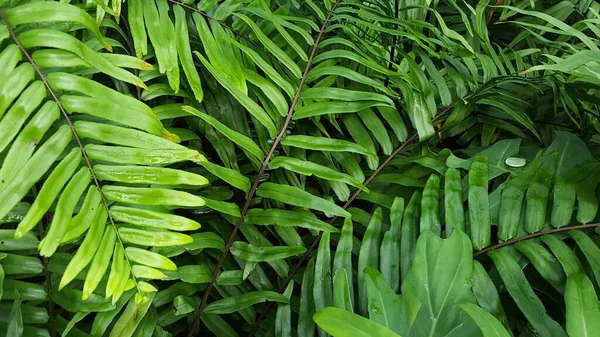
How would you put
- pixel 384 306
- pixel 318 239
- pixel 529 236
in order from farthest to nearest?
pixel 318 239
pixel 529 236
pixel 384 306

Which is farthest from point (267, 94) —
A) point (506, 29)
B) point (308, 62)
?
point (506, 29)

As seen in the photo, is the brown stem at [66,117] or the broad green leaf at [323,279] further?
the broad green leaf at [323,279]

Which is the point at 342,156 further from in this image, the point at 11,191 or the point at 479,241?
the point at 11,191

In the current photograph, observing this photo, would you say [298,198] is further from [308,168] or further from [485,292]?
[485,292]

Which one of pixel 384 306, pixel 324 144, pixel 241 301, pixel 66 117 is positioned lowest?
pixel 241 301

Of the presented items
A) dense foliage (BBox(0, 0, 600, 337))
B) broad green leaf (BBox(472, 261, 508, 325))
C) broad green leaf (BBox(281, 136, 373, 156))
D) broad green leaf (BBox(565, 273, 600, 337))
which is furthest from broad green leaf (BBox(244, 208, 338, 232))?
broad green leaf (BBox(565, 273, 600, 337))

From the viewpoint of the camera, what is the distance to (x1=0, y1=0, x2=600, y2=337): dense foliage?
623 millimetres

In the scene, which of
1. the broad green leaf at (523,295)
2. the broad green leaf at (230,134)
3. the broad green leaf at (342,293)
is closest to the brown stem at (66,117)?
the broad green leaf at (230,134)

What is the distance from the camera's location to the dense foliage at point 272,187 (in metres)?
0.62

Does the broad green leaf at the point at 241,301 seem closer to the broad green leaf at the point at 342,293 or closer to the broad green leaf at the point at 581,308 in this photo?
the broad green leaf at the point at 342,293

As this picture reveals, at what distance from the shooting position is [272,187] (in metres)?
0.82

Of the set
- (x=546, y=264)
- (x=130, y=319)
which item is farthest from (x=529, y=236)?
(x=130, y=319)

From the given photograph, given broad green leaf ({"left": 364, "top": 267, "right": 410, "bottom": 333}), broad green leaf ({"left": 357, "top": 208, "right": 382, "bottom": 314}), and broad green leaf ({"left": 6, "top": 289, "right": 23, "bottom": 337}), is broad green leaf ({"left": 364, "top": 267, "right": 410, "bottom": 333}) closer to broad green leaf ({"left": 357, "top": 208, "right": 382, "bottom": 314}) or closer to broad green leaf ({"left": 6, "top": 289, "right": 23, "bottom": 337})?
broad green leaf ({"left": 357, "top": 208, "right": 382, "bottom": 314})

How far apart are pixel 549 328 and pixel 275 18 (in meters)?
0.63
